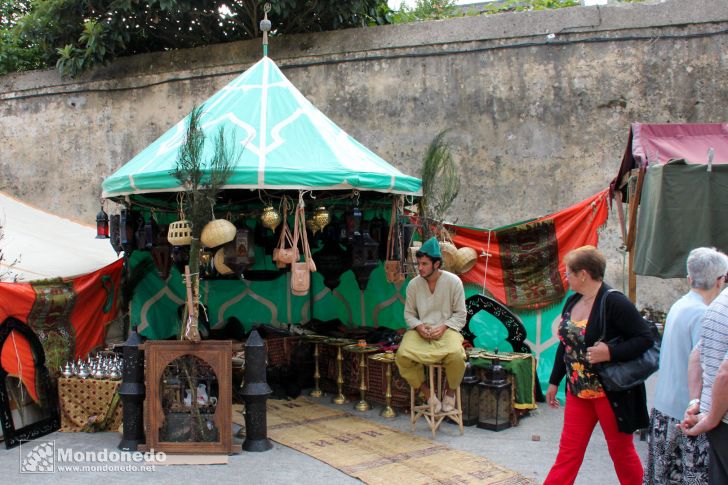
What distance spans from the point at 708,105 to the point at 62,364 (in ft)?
22.8

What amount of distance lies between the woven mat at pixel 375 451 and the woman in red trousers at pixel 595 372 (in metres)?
0.93

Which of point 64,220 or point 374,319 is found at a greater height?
point 64,220

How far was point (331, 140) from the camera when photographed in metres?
5.75

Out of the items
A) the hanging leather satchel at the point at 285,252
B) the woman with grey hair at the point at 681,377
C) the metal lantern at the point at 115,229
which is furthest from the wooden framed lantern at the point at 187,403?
the woman with grey hair at the point at 681,377

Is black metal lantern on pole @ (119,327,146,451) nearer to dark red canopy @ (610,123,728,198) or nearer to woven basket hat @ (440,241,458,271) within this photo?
woven basket hat @ (440,241,458,271)

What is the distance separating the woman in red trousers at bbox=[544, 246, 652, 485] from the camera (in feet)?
11.1

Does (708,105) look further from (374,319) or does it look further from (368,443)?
(368,443)

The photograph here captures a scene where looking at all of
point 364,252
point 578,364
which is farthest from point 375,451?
point 578,364

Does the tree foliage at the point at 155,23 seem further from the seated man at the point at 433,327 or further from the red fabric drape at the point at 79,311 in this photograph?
the seated man at the point at 433,327

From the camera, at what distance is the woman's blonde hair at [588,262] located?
3539 mm

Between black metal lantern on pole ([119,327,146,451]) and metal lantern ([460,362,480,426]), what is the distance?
102 inches

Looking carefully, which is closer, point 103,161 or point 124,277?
point 124,277

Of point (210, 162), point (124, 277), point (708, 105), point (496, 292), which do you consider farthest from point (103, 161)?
point (708, 105)

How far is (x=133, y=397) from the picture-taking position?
4852 mm
